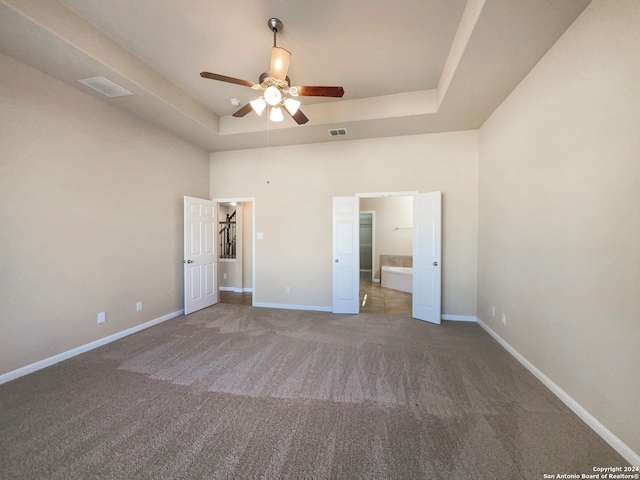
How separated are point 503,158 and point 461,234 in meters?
1.33

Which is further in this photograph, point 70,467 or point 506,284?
point 506,284

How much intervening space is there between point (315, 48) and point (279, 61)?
2.30 ft

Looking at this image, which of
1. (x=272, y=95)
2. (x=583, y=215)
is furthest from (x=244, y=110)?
(x=583, y=215)

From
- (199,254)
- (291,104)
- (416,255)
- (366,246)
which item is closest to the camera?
(291,104)

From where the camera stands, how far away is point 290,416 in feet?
6.26

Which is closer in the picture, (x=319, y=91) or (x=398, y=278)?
(x=319, y=91)

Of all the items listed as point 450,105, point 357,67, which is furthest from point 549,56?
point 357,67

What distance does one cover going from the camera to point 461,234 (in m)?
4.14

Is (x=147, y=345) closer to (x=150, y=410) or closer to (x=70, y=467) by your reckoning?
(x=150, y=410)

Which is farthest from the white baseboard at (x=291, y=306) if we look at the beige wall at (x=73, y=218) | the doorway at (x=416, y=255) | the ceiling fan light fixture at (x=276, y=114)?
the ceiling fan light fixture at (x=276, y=114)

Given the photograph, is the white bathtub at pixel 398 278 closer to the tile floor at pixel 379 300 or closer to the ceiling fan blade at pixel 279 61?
the tile floor at pixel 379 300

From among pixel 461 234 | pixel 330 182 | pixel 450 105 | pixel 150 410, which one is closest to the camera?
pixel 150 410

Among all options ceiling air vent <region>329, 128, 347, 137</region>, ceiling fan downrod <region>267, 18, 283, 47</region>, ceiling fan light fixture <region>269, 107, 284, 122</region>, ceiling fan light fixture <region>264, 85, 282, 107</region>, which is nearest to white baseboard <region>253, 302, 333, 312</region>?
ceiling air vent <region>329, 128, 347, 137</region>

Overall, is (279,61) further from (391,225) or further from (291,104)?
(391,225)
